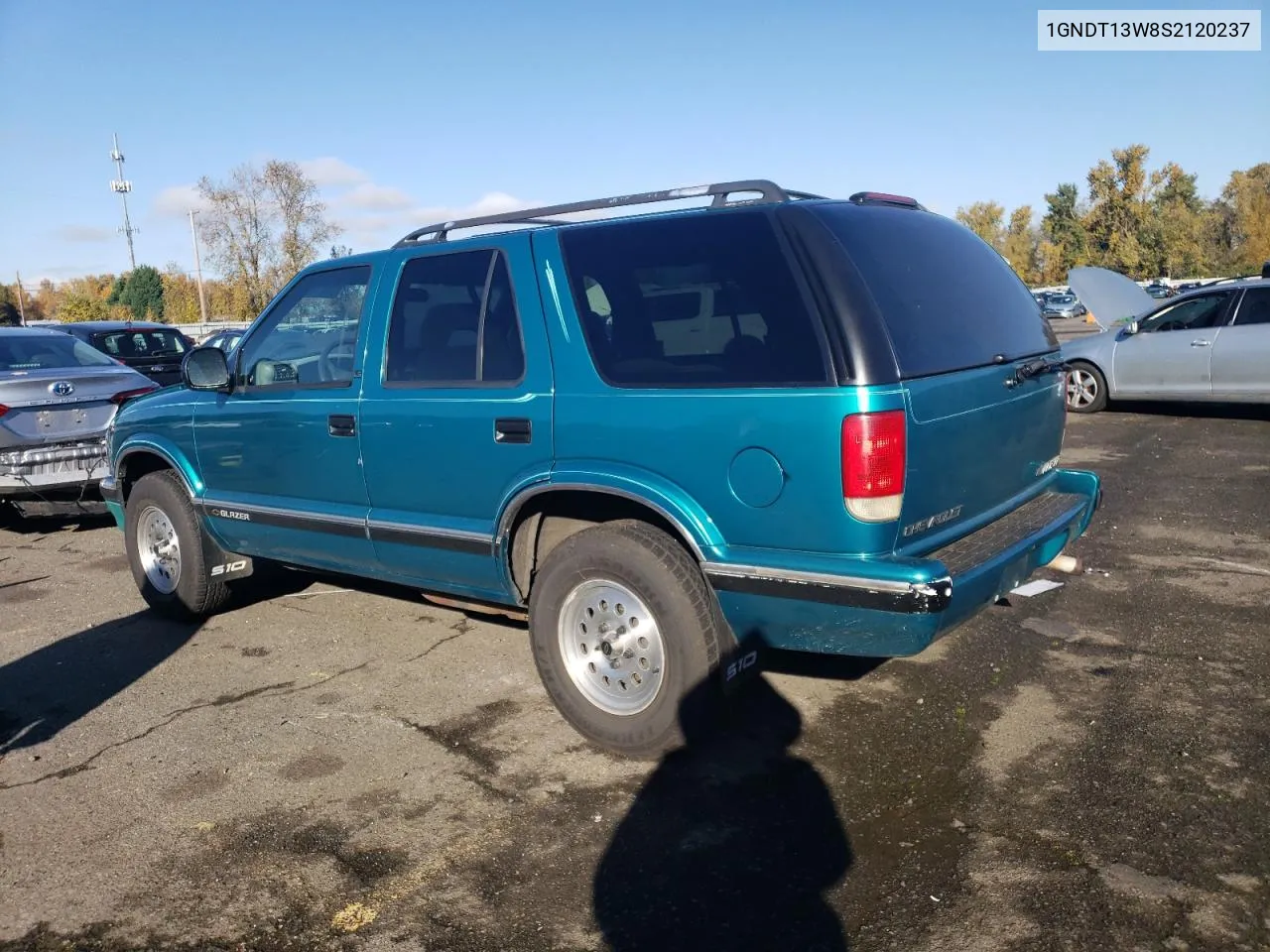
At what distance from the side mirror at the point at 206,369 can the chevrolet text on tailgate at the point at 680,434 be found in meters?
0.35

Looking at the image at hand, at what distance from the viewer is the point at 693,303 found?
3.75 m

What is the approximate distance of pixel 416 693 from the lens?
465 cm

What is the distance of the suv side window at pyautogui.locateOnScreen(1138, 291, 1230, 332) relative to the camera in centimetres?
1200

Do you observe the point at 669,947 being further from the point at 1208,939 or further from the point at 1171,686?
the point at 1171,686

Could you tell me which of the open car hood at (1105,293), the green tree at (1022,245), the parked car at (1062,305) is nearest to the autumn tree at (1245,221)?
the green tree at (1022,245)

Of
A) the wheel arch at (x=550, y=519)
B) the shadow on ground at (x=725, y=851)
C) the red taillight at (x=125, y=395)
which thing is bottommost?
the shadow on ground at (x=725, y=851)

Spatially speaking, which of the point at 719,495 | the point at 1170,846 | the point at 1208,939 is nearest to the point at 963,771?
the point at 1170,846

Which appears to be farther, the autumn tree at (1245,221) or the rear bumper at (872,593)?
the autumn tree at (1245,221)

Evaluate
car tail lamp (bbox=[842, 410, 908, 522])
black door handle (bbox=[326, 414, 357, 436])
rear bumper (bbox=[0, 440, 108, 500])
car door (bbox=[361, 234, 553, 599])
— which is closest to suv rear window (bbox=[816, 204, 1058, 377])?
car tail lamp (bbox=[842, 410, 908, 522])

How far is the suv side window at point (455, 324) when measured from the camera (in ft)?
13.9

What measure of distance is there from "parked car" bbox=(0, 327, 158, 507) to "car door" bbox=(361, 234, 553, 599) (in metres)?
4.79

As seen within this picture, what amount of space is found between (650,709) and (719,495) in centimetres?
86

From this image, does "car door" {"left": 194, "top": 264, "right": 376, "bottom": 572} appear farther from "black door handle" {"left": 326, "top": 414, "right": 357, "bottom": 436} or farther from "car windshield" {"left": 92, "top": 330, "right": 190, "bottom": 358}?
"car windshield" {"left": 92, "top": 330, "right": 190, "bottom": 358}

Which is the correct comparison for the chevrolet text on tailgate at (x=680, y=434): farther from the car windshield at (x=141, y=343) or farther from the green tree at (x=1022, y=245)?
the green tree at (x=1022, y=245)
